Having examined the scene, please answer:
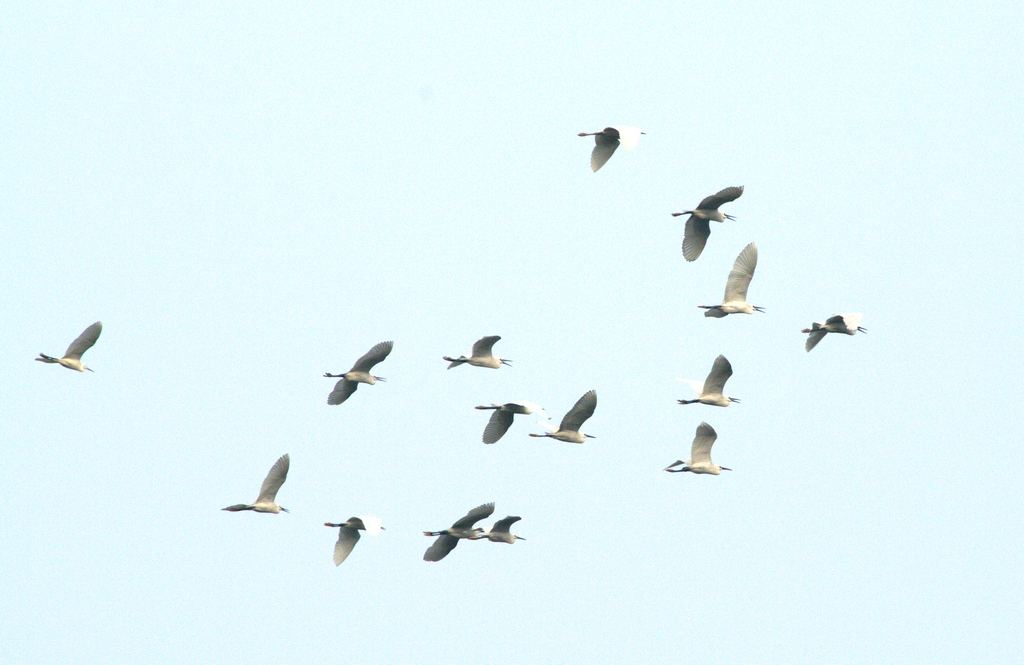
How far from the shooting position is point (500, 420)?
182ft

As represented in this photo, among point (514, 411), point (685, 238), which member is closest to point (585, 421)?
point (514, 411)

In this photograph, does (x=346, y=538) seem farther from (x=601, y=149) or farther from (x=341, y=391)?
(x=601, y=149)

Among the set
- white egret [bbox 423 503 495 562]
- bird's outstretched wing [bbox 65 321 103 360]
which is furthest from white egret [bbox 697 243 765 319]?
bird's outstretched wing [bbox 65 321 103 360]

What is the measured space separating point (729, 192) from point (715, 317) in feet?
13.1

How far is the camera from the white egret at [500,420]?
55219 millimetres

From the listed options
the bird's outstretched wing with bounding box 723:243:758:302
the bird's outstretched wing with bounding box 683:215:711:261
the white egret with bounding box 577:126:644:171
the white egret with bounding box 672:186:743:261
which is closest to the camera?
the white egret with bounding box 577:126:644:171

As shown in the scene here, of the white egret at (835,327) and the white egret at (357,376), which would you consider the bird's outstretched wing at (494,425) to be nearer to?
the white egret at (357,376)

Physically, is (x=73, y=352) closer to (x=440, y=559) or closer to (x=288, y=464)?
(x=288, y=464)

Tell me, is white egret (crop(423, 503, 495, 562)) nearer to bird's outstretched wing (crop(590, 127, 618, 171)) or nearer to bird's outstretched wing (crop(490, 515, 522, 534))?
bird's outstretched wing (crop(490, 515, 522, 534))

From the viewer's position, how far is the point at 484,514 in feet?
179

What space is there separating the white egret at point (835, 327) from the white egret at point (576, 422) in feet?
19.3

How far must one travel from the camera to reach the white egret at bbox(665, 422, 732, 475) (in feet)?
188

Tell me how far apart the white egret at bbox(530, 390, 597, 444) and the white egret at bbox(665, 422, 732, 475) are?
8.94ft

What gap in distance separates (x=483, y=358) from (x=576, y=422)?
10.3 feet
